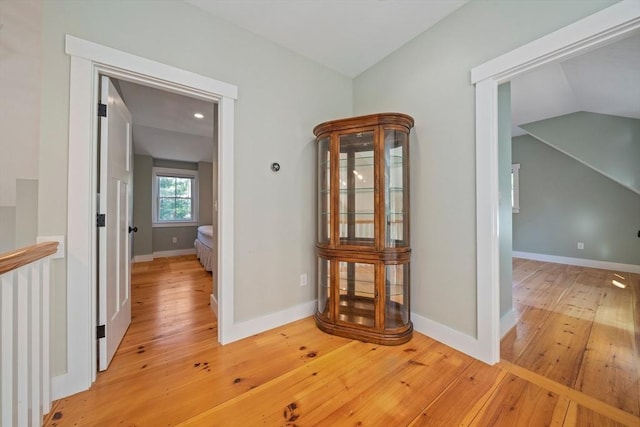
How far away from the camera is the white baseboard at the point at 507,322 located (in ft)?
6.65

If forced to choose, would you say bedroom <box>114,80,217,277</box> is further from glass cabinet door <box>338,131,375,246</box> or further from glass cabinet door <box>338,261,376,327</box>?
glass cabinet door <box>338,131,375,246</box>

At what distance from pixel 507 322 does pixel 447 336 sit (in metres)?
0.67

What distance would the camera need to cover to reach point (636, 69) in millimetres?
2191

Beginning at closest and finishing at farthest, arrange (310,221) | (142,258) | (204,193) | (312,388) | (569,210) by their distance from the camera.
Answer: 1. (312,388)
2. (310,221)
3. (569,210)
4. (142,258)
5. (204,193)

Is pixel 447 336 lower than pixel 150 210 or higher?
lower

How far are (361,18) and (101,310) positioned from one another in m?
2.83

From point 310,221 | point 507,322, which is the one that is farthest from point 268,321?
point 507,322

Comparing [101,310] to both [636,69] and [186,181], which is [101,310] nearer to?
[636,69]

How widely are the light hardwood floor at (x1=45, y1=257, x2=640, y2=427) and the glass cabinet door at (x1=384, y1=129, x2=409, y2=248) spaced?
88 cm

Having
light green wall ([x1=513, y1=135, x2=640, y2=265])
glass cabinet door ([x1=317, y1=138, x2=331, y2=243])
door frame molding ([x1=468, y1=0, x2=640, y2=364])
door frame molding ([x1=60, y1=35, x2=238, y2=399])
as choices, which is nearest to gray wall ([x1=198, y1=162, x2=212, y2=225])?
glass cabinet door ([x1=317, y1=138, x2=331, y2=243])

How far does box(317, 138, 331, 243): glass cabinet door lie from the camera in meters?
2.20

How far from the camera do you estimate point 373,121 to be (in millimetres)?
1951

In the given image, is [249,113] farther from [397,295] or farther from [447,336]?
[447,336]

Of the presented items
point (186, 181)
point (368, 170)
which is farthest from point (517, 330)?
point (186, 181)
